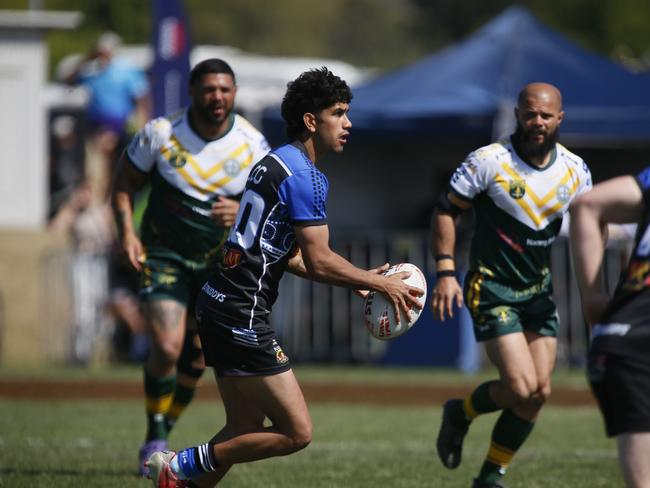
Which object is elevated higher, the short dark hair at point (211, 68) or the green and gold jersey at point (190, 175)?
the short dark hair at point (211, 68)

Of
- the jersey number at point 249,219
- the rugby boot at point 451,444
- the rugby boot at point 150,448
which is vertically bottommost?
the rugby boot at point 150,448

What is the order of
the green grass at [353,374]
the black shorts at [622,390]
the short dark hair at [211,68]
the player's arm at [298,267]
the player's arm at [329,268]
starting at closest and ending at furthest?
1. the black shorts at [622,390]
2. the player's arm at [329,268]
3. the player's arm at [298,267]
4. the short dark hair at [211,68]
5. the green grass at [353,374]

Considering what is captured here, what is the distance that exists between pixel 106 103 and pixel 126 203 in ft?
34.0

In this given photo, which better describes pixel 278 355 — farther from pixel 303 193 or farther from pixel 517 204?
pixel 517 204

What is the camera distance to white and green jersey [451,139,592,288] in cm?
793

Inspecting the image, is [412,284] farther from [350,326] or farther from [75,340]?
[75,340]

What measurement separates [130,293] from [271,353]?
41.5 feet

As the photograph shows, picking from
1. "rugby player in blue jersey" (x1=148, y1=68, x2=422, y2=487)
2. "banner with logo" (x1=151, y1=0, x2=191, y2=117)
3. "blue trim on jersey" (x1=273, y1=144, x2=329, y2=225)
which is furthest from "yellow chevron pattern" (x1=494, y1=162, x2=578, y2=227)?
"banner with logo" (x1=151, y1=0, x2=191, y2=117)

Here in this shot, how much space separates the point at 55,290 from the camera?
18969mm

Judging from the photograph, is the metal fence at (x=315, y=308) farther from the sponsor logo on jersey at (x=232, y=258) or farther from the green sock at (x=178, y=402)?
the sponsor logo on jersey at (x=232, y=258)

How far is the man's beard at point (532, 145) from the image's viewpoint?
7930mm

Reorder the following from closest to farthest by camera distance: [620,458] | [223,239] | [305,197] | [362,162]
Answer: [620,458]
[305,197]
[223,239]
[362,162]

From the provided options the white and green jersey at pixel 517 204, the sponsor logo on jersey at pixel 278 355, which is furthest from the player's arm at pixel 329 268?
the white and green jersey at pixel 517 204

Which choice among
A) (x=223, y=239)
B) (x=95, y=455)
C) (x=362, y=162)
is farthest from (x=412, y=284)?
(x=362, y=162)
